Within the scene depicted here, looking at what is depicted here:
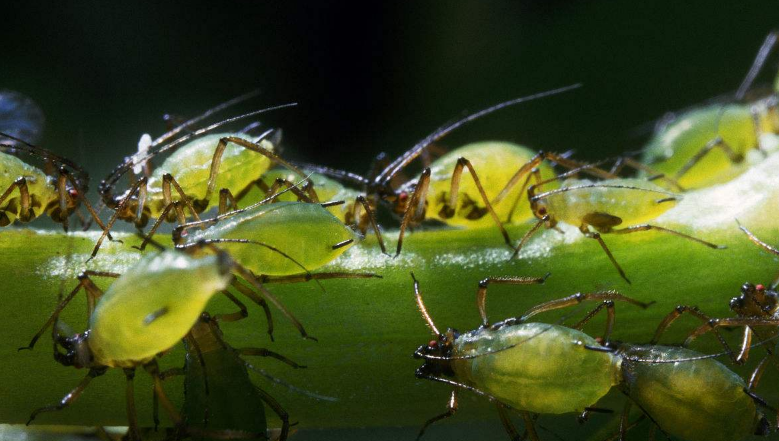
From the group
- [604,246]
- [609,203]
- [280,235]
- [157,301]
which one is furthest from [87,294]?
[609,203]

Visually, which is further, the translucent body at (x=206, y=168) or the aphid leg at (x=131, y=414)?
the translucent body at (x=206, y=168)

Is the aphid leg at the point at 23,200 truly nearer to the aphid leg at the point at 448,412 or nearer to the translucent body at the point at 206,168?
the translucent body at the point at 206,168

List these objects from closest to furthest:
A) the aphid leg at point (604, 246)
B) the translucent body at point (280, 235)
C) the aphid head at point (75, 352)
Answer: the aphid head at point (75, 352) < the translucent body at point (280, 235) < the aphid leg at point (604, 246)

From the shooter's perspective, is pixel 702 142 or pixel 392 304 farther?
pixel 702 142

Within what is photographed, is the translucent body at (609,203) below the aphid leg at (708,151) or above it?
above

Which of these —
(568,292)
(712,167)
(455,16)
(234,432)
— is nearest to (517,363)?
(568,292)

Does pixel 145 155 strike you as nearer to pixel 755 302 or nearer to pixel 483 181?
pixel 483 181

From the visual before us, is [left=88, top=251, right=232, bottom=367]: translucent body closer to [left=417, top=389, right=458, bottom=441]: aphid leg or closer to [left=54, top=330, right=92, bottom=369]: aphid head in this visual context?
[left=54, top=330, right=92, bottom=369]: aphid head

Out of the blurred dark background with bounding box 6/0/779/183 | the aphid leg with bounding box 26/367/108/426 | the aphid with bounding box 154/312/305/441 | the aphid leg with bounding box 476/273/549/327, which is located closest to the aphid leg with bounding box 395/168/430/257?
the aphid leg with bounding box 476/273/549/327

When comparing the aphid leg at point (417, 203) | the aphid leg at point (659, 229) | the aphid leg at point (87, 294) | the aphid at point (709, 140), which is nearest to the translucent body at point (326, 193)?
the aphid leg at point (417, 203)
